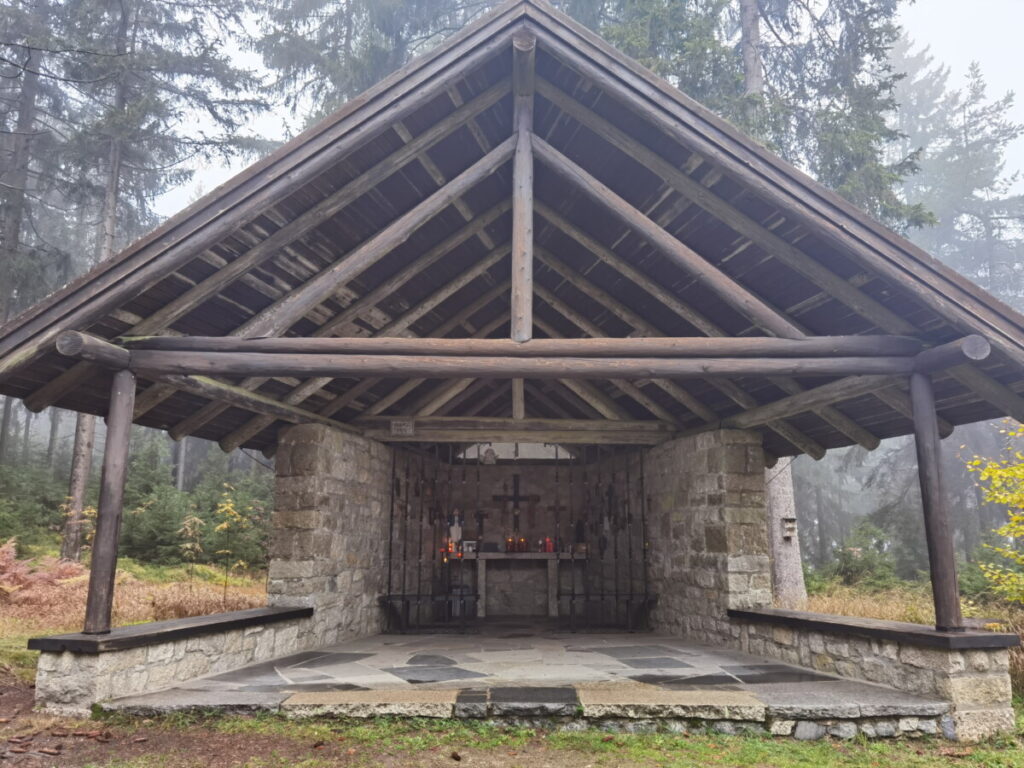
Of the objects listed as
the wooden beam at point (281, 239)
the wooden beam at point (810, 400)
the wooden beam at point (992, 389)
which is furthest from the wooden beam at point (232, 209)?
the wooden beam at point (992, 389)

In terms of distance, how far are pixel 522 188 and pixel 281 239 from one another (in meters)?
1.86

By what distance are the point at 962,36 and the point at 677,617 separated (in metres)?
164

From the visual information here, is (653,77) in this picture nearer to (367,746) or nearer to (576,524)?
(367,746)

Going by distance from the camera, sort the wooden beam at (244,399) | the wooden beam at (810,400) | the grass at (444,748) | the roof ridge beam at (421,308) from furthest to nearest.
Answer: the roof ridge beam at (421,308)
the wooden beam at (244,399)
the wooden beam at (810,400)
the grass at (444,748)

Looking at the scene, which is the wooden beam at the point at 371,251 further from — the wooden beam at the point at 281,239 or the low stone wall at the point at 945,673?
the low stone wall at the point at 945,673

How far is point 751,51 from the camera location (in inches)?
450

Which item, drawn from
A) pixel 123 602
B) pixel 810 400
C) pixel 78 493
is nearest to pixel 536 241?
pixel 810 400

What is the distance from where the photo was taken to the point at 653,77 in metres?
4.83

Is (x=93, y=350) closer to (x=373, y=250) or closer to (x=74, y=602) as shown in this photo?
(x=373, y=250)

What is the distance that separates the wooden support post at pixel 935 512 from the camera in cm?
475

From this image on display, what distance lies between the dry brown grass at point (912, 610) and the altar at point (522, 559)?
3.47m

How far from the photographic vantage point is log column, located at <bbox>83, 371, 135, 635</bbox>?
15.4 ft

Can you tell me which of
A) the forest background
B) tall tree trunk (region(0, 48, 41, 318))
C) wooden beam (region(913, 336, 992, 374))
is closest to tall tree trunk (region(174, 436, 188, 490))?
the forest background

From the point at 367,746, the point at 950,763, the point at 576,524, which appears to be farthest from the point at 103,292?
the point at 576,524
